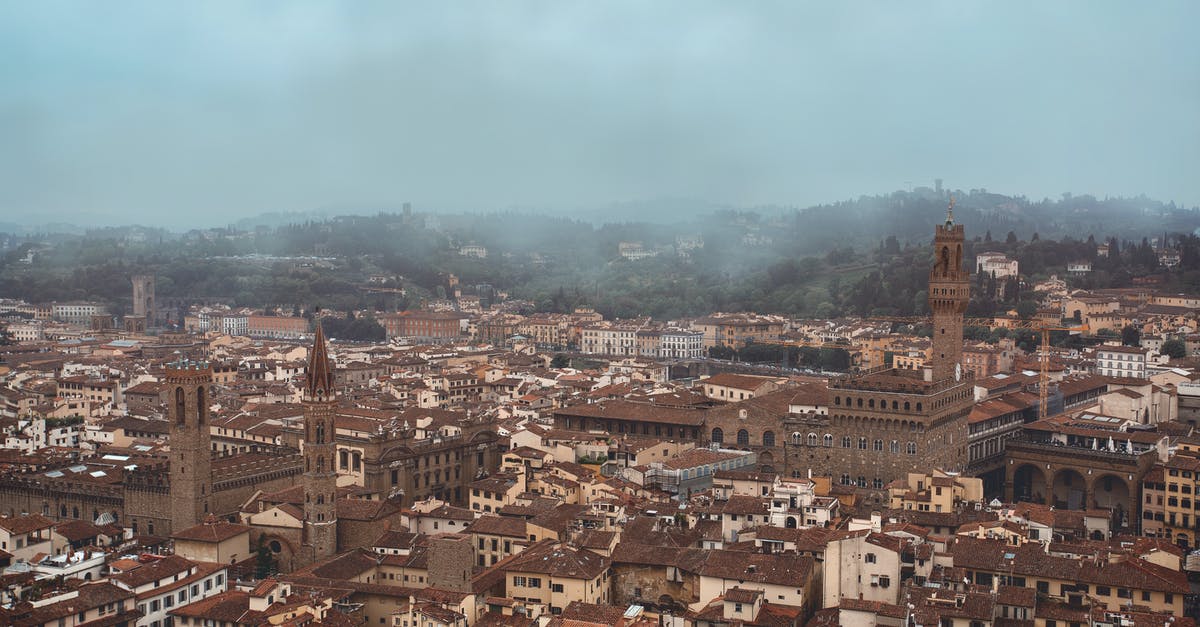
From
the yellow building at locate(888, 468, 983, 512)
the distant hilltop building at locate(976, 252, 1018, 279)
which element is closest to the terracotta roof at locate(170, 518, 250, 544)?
the yellow building at locate(888, 468, 983, 512)

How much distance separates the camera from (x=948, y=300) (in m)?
37.6

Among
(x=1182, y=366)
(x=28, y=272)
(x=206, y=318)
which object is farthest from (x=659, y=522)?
(x=28, y=272)

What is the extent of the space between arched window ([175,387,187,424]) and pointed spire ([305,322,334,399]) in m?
3.60

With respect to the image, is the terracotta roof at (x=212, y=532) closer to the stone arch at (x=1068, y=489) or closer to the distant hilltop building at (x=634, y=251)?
the stone arch at (x=1068, y=489)

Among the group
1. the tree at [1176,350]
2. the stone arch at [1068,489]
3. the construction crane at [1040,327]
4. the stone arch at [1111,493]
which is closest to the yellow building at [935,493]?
the stone arch at [1111,493]

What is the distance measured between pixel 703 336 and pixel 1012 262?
23370mm

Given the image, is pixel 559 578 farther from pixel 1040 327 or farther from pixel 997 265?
pixel 997 265

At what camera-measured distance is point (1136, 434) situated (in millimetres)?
35188

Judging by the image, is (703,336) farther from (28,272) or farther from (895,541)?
(28,272)

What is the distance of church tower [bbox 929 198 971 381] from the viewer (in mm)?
37438

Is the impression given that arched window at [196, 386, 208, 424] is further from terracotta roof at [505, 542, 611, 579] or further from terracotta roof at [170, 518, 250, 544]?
terracotta roof at [505, 542, 611, 579]

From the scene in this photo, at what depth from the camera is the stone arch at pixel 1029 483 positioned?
120 ft

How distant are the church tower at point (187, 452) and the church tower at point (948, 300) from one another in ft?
68.6

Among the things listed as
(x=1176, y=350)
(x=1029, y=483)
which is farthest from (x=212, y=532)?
(x=1176, y=350)
